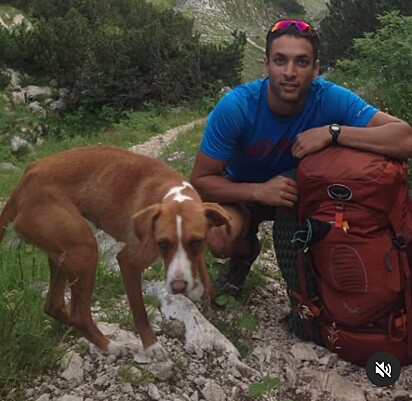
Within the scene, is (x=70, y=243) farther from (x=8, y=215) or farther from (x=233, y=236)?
(x=233, y=236)

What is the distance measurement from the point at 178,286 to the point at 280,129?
157 centimetres

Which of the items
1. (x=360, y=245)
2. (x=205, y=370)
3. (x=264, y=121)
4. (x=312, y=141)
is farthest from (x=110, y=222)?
(x=360, y=245)

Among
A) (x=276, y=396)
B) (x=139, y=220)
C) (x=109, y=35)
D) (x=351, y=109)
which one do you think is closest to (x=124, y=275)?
(x=139, y=220)

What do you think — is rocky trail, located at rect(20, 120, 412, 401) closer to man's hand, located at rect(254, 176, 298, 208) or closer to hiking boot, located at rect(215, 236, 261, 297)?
hiking boot, located at rect(215, 236, 261, 297)

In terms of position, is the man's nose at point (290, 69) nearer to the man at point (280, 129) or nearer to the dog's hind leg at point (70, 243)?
the man at point (280, 129)

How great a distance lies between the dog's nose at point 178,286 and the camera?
2859mm

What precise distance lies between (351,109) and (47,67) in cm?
1487

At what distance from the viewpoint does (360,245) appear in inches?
142

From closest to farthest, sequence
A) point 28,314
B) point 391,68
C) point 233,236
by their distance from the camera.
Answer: point 28,314 → point 233,236 → point 391,68

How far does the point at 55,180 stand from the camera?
331cm

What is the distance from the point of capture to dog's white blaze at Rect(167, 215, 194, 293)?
287cm

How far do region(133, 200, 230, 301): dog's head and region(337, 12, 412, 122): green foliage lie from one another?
3.68 metres

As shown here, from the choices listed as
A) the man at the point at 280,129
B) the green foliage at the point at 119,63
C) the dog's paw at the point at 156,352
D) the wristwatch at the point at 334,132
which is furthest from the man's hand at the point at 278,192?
the green foliage at the point at 119,63

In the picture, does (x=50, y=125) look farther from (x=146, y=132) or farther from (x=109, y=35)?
(x=109, y=35)
